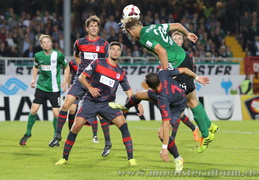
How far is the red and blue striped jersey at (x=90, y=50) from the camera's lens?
1137 cm

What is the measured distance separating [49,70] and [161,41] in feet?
12.3

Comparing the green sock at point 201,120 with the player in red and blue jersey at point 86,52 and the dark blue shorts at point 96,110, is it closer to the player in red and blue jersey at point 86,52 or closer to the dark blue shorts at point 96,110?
the dark blue shorts at point 96,110

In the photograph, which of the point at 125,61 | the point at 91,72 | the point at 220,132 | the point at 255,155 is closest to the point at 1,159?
the point at 91,72

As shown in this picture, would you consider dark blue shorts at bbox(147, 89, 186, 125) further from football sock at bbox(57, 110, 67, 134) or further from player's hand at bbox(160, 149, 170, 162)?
football sock at bbox(57, 110, 67, 134)

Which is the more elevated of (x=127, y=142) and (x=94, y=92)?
(x=94, y=92)

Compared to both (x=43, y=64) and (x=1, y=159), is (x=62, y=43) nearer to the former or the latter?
(x=43, y=64)

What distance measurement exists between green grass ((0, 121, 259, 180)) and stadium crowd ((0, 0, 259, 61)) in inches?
346

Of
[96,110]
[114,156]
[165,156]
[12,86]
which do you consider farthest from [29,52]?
[165,156]

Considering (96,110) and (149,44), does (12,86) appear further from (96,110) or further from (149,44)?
(149,44)

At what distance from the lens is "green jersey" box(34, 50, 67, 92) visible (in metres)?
12.0

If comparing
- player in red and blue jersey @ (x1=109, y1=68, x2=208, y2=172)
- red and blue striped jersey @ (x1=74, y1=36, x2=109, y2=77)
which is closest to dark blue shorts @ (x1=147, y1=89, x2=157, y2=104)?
player in red and blue jersey @ (x1=109, y1=68, x2=208, y2=172)

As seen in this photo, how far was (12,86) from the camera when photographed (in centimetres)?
1997

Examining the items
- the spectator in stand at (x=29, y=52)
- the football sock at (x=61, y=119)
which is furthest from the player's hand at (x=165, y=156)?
the spectator in stand at (x=29, y=52)

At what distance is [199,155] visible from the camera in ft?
33.7
